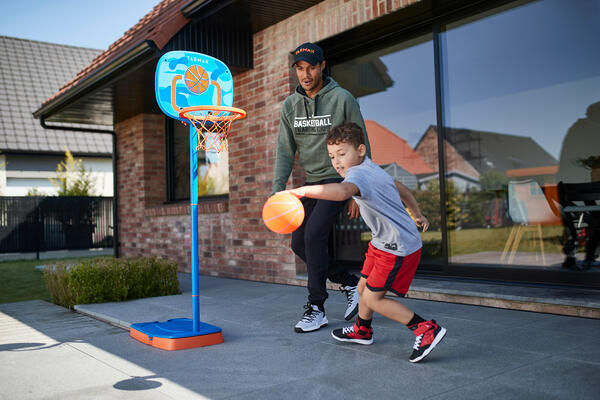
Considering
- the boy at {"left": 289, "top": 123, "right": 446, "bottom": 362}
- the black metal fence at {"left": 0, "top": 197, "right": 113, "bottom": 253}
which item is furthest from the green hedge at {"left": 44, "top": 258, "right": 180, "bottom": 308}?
the black metal fence at {"left": 0, "top": 197, "right": 113, "bottom": 253}

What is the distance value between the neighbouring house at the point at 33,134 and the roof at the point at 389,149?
17466 mm

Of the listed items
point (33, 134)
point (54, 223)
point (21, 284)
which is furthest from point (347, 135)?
point (33, 134)

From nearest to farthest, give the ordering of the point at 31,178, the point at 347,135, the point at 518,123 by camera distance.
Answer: the point at 347,135
the point at 518,123
the point at 31,178

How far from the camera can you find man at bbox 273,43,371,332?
364 cm

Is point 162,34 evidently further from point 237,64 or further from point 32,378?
point 32,378

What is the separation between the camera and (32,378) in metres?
2.76

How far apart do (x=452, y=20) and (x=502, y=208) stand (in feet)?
8.98

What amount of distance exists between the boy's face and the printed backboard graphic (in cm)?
126

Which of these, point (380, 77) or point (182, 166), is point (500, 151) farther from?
point (182, 166)

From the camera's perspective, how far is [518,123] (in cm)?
715

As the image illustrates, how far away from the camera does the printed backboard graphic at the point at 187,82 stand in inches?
140

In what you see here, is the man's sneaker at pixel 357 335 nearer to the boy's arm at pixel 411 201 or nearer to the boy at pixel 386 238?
the boy at pixel 386 238

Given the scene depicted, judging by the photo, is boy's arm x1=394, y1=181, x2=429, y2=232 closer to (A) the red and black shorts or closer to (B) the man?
(A) the red and black shorts

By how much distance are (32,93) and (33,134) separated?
2.33 m
